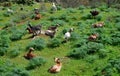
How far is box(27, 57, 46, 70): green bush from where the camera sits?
21.4m

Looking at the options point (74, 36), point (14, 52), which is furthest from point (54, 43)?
point (14, 52)

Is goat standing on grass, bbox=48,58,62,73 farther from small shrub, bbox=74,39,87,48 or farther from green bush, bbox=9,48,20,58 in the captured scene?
green bush, bbox=9,48,20,58

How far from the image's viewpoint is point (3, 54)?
2398 cm

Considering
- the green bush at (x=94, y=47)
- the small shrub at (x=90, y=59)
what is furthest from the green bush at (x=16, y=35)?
the small shrub at (x=90, y=59)

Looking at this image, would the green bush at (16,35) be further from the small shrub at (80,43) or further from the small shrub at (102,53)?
the small shrub at (102,53)

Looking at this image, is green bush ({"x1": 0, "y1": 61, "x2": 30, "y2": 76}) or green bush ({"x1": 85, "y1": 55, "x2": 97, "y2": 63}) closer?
green bush ({"x1": 0, "y1": 61, "x2": 30, "y2": 76})

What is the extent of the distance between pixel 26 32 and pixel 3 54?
442 centimetres

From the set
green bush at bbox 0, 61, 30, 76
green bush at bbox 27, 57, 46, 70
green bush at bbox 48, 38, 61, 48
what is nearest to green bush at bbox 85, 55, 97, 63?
green bush at bbox 27, 57, 46, 70

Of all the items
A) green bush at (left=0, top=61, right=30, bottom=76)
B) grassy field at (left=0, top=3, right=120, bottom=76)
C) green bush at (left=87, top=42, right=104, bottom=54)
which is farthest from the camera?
green bush at (left=87, top=42, right=104, bottom=54)

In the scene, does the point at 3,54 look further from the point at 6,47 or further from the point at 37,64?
the point at 37,64

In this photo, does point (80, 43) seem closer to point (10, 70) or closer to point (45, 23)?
point (10, 70)

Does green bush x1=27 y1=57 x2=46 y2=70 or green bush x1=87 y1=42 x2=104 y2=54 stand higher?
green bush x1=87 y1=42 x2=104 y2=54

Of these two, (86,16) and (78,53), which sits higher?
(78,53)

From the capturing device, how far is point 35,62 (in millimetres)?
21562
